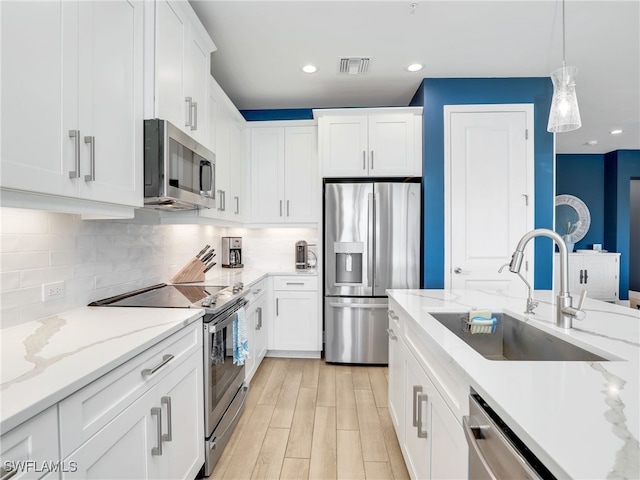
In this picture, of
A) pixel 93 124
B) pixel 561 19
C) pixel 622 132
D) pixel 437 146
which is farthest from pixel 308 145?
pixel 622 132

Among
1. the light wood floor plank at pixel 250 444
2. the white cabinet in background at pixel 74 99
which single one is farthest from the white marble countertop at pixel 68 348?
the light wood floor plank at pixel 250 444

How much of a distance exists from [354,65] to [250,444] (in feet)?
9.72

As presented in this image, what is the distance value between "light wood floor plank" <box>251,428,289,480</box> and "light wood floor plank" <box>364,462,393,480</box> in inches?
19.0

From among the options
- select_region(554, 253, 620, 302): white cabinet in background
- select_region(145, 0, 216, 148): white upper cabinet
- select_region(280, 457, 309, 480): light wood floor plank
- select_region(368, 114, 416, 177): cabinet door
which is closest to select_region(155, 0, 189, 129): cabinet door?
select_region(145, 0, 216, 148): white upper cabinet

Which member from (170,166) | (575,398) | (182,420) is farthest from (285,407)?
(575,398)

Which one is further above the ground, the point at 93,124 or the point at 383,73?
the point at 383,73

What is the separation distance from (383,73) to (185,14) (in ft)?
5.72

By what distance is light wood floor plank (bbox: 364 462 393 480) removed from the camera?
1.73 m

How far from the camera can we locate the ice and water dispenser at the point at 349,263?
3189 millimetres

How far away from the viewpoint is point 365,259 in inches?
125

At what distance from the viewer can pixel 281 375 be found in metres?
3.01

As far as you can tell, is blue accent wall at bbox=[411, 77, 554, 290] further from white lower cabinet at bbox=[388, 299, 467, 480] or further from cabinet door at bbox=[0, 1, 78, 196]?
cabinet door at bbox=[0, 1, 78, 196]

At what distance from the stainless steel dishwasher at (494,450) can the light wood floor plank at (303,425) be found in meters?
1.32

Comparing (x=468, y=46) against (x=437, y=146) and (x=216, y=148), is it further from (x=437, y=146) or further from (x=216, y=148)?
(x=216, y=148)
